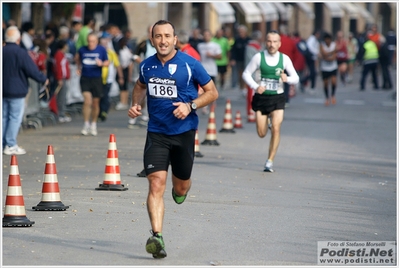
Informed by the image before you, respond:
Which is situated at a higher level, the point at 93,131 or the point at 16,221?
the point at 16,221

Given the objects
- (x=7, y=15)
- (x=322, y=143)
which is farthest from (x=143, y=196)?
(x=7, y=15)

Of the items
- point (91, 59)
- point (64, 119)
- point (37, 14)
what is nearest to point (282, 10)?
point (37, 14)

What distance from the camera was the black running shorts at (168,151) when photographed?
7680 mm

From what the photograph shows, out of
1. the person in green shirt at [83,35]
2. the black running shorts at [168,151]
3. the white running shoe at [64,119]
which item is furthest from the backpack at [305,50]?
the black running shorts at [168,151]

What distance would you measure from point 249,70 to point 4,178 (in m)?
3.41

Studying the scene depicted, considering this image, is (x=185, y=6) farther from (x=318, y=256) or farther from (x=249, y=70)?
(x=318, y=256)

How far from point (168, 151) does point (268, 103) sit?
5563mm

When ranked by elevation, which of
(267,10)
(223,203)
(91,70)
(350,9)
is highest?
(267,10)

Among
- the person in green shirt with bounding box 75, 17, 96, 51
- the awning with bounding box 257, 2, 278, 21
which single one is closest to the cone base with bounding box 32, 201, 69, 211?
the person in green shirt with bounding box 75, 17, 96, 51

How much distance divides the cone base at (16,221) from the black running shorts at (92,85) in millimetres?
9135

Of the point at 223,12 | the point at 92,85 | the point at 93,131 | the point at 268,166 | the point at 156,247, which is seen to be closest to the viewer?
the point at 156,247

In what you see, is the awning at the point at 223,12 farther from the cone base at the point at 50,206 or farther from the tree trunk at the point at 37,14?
the cone base at the point at 50,206

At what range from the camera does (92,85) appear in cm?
1775

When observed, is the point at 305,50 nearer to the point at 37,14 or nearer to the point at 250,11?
the point at 37,14
